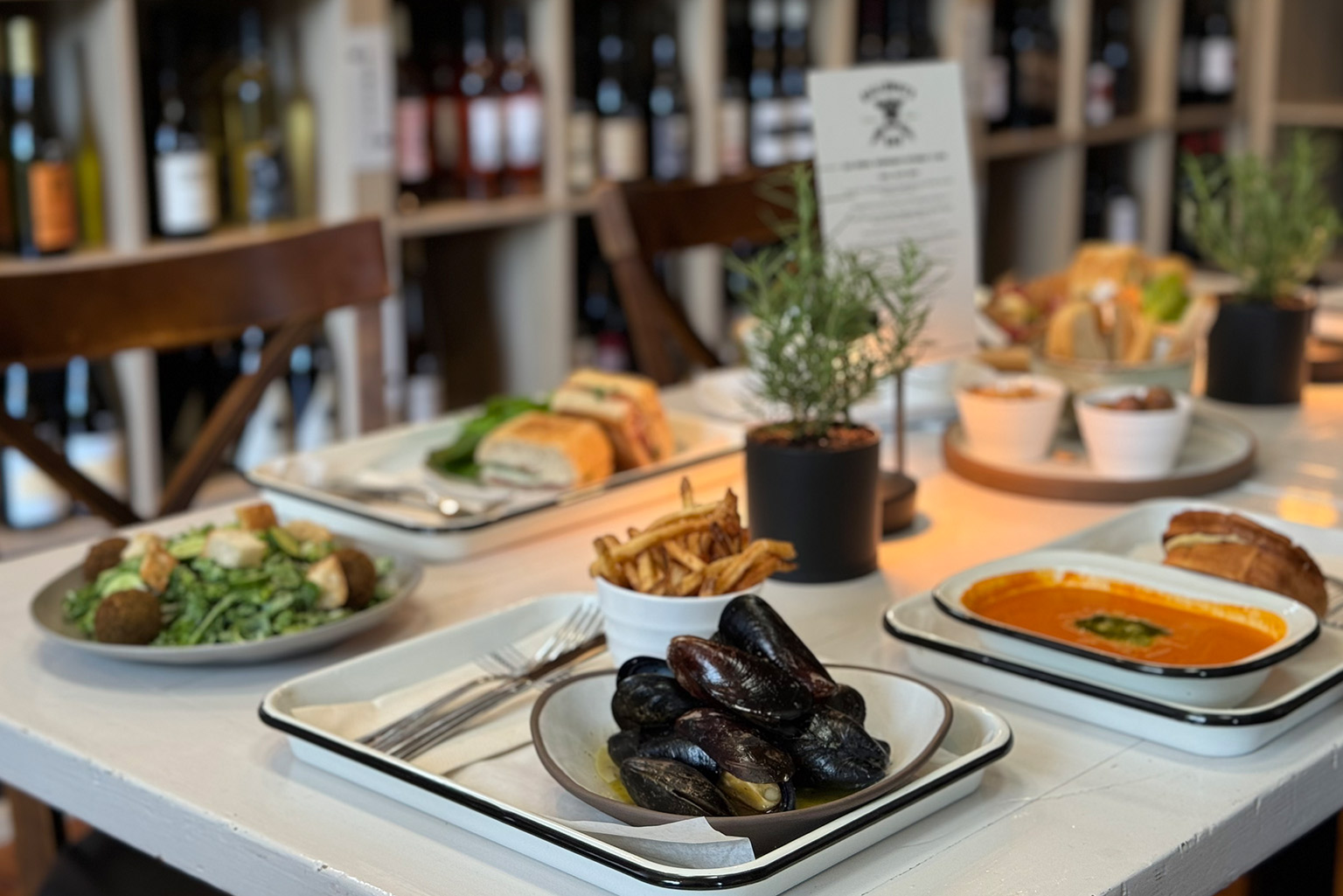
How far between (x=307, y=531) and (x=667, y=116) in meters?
1.92

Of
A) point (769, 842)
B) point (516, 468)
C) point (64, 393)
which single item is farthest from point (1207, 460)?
point (64, 393)

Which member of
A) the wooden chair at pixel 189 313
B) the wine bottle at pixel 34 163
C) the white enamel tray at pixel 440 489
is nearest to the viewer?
the white enamel tray at pixel 440 489

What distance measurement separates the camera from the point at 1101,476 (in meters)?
1.31

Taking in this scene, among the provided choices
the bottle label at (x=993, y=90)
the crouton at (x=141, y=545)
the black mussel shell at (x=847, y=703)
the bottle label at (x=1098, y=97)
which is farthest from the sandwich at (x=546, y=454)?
the bottle label at (x=1098, y=97)

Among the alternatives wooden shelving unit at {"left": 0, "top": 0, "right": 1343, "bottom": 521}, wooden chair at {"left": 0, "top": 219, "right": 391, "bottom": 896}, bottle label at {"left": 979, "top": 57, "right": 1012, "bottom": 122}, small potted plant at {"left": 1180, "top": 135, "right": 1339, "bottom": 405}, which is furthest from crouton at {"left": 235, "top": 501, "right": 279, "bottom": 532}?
bottle label at {"left": 979, "top": 57, "right": 1012, "bottom": 122}

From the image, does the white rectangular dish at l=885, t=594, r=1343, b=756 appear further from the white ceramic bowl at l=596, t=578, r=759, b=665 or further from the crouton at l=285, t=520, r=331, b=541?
the crouton at l=285, t=520, r=331, b=541

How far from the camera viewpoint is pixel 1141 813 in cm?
76

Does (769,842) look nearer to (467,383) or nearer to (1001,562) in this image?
(1001,562)

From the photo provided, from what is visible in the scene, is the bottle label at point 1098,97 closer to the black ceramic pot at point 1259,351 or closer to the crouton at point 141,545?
the black ceramic pot at point 1259,351

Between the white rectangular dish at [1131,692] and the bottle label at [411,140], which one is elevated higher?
the bottle label at [411,140]

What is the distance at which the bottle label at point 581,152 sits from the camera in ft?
8.87

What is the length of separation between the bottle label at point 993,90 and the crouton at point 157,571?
8.63 ft

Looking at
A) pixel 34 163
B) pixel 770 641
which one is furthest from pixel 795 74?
pixel 770 641

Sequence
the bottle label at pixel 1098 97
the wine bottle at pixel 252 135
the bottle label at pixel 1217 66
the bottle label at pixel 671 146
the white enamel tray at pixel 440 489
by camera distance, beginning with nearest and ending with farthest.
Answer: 1. the white enamel tray at pixel 440 489
2. the wine bottle at pixel 252 135
3. the bottle label at pixel 671 146
4. the bottle label at pixel 1098 97
5. the bottle label at pixel 1217 66
